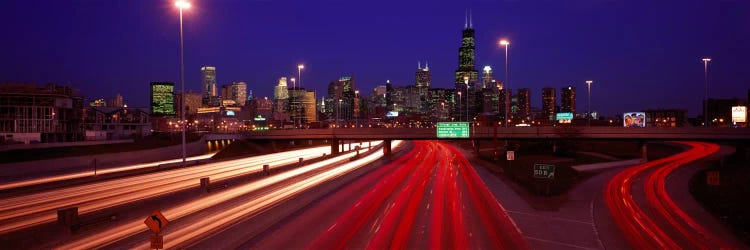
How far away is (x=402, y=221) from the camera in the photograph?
25969mm

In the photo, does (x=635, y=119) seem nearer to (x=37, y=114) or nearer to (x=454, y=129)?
(x=454, y=129)

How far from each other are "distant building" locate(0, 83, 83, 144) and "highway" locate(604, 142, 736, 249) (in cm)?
8402

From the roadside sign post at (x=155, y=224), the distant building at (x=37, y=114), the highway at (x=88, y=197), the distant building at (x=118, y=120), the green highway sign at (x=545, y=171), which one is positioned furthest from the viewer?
the distant building at (x=118, y=120)

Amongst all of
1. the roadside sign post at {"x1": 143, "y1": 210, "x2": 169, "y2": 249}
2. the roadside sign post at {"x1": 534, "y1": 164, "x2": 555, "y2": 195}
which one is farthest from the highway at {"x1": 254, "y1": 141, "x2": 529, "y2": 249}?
the roadside sign post at {"x1": 143, "y1": 210, "x2": 169, "y2": 249}

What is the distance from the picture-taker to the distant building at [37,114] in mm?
82562

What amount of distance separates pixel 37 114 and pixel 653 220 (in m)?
93.4

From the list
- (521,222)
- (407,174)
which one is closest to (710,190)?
(521,222)

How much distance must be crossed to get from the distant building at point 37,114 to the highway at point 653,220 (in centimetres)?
8402

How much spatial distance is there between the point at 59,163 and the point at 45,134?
3651cm

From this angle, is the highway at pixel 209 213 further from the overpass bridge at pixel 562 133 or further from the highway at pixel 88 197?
the overpass bridge at pixel 562 133

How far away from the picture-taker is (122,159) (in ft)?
214

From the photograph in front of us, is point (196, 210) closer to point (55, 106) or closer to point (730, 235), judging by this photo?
point (730, 235)

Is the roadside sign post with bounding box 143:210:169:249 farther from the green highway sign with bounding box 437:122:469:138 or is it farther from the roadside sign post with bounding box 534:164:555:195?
the green highway sign with bounding box 437:122:469:138

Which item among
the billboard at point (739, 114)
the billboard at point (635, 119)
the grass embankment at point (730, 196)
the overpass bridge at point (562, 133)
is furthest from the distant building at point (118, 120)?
the billboard at point (739, 114)
